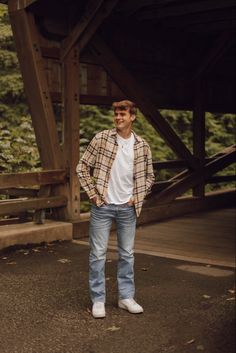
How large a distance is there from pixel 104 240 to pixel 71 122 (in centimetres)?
411

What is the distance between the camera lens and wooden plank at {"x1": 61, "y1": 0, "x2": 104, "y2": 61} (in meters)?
9.01

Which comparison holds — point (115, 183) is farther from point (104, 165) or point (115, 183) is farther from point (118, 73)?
point (118, 73)

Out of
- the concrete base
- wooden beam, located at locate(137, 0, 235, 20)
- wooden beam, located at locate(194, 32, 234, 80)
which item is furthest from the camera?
wooden beam, located at locate(194, 32, 234, 80)

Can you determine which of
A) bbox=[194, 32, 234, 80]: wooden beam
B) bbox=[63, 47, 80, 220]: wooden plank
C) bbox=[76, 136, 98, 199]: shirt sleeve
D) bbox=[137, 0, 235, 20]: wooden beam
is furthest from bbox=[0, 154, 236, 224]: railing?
bbox=[194, 32, 234, 80]: wooden beam

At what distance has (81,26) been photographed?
9109 millimetres

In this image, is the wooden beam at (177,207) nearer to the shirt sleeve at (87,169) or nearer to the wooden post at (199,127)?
the wooden post at (199,127)

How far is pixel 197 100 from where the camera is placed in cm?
1281

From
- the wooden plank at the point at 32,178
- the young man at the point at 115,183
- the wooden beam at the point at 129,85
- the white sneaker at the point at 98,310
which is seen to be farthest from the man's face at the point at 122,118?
the wooden beam at the point at 129,85

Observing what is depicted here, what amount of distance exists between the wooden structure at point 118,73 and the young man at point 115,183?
299 cm

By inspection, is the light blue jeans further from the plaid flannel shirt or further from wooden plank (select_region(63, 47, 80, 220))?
wooden plank (select_region(63, 47, 80, 220))

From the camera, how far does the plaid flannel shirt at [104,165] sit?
537cm

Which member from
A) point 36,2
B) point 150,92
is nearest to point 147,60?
point 150,92

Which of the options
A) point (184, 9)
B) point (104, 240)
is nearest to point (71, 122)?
point (184, 9)

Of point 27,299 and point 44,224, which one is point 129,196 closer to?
point 27,299
